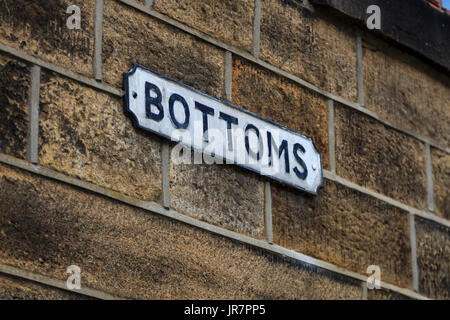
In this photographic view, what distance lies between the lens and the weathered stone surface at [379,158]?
3814 millimetres

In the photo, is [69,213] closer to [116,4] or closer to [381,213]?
[116,4]

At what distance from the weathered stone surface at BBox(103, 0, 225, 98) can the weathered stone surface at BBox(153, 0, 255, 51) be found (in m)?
0.05

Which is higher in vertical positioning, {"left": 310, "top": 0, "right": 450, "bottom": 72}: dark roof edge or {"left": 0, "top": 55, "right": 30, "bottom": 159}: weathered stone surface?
{"left": 310, "top": 0, "right": 450, "bottom": 72}: dark roof edge

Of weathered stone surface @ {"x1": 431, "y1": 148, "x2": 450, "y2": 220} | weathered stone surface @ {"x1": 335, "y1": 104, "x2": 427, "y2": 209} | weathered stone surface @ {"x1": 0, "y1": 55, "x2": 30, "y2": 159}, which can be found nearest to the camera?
weathered stone surface @ {"x1": 0, "y1": 55, "x2": 30, "y2": 159}

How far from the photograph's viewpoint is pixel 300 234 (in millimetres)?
3516

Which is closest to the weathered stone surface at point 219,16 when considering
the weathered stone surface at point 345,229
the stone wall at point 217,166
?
the stone wall at point 217,166

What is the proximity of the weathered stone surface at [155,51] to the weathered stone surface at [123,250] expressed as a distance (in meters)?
0.42

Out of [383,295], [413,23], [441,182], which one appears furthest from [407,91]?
[383,295]

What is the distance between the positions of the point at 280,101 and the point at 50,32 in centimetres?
93

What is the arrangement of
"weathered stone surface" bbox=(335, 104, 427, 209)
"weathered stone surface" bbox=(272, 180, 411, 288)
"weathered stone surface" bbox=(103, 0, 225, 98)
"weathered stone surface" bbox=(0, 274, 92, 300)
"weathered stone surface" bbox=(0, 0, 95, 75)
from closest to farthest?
"weathered stone surface" bbox=(0, 274, 92, 300)
"weathered stone surface" bbox=(0, 0, 95, 75)
"weathered stone surface" bbox=(103, 0, 225, 98)
"weathered stone surface" bbox=(272, 180, 411, 288)
"weathered stone surface" bbox=(335, 104, 427, 209)

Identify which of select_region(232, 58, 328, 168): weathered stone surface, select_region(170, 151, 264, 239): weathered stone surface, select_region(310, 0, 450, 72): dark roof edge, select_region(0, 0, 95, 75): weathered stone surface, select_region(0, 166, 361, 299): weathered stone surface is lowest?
select_region(0, 166, 361, 299): weathered stone surface

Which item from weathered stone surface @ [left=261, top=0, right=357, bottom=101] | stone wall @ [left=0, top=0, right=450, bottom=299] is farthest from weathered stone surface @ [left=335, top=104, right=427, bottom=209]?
weathered stone surface @ [left=261, top=0, right=357, bottom=101]

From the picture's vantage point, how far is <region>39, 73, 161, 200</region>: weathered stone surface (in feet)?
9.53

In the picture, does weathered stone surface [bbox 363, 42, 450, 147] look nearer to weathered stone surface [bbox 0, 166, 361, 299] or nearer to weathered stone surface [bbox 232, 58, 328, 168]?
weathered stone surface [bbox 232, 58, 328, 168]
